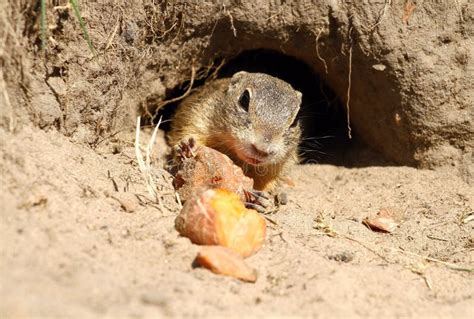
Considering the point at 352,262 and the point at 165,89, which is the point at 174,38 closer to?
the point at 165,89

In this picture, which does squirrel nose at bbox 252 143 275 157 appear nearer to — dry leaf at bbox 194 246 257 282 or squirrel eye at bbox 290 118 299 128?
squirrel eye at bbox 290 118 299 128

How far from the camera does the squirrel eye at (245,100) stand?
5.99m

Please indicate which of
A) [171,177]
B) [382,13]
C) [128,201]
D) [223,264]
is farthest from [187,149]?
[382,13]

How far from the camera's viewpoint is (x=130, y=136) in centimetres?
605

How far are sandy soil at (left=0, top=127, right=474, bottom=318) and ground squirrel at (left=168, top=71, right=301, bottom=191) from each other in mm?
727

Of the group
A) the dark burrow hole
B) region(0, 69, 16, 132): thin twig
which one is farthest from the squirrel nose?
region(0, 69, 16, 132): thin twig

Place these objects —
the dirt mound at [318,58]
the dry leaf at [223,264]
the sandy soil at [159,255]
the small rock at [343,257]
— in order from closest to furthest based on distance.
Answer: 1. the sandy soil at [159,255]
2. the dry leaf at [223,264]
3. the small rock at [343,257]
4. the dirt mound at [318,58]

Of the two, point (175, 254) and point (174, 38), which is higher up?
point (174, 38)

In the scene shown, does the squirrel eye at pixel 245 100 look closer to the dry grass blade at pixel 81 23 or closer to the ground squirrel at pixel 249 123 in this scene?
the ground squirrel at pixel 249 123

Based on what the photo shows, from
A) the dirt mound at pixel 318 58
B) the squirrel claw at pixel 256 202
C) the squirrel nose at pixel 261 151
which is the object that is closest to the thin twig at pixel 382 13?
the dirt mound at pixel 318 58

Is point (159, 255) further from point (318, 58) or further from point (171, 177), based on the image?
point (318, 58)

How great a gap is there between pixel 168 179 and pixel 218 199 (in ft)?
4.16

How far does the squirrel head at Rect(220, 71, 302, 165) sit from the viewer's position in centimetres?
558

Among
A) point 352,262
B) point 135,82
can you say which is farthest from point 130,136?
point 352,262
